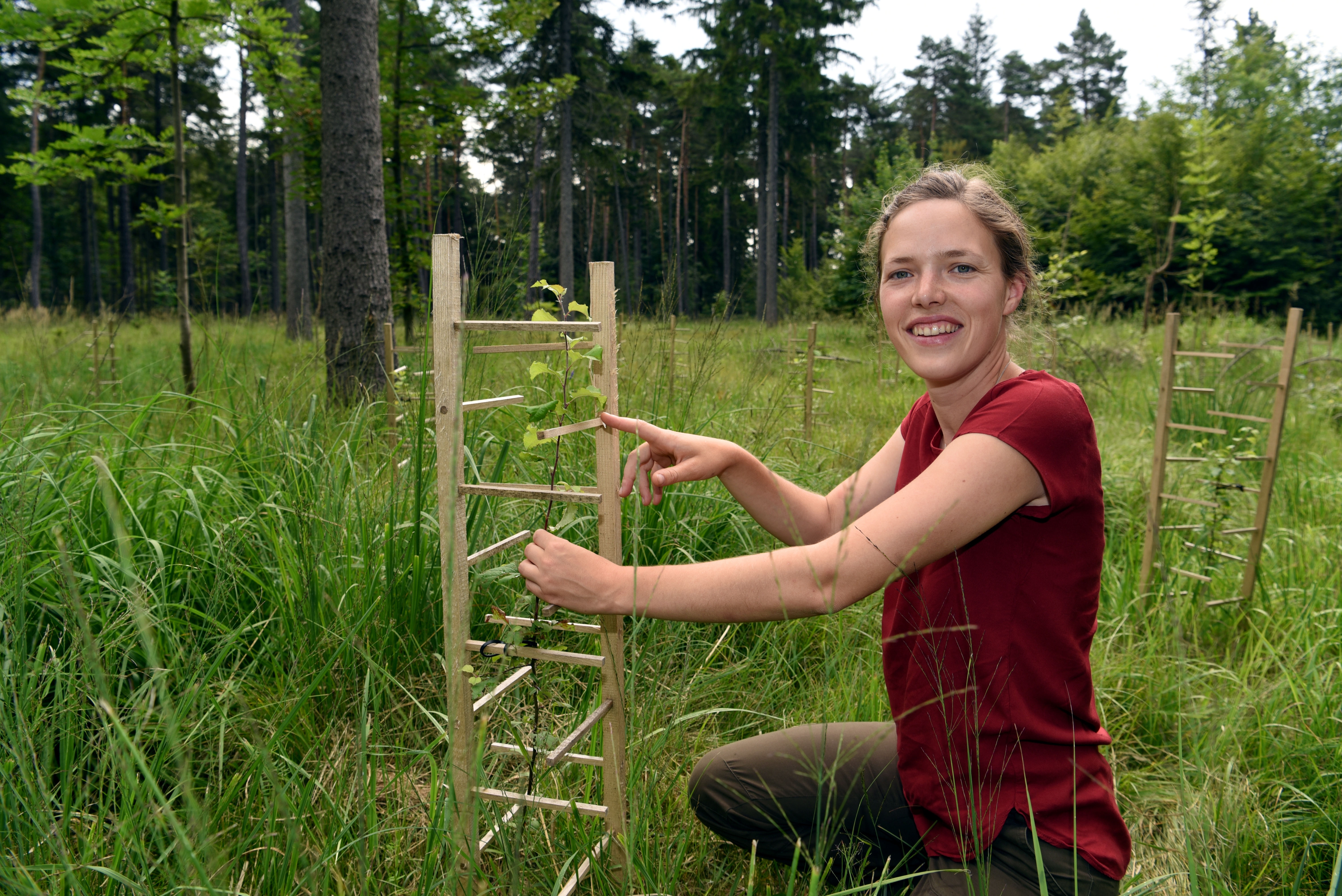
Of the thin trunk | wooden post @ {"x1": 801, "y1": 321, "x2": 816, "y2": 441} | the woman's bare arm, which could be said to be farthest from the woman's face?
the thin trunk

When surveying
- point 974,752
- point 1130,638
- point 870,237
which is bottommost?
point 1130,638

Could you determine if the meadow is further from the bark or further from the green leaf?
the bark

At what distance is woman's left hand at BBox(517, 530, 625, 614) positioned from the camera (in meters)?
1.11

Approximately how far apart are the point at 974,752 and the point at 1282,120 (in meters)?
23.2

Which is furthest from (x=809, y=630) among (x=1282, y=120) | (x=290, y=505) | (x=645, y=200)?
(x=645, y=200)

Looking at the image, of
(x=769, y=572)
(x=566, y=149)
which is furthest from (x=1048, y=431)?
(x=566, y=149)

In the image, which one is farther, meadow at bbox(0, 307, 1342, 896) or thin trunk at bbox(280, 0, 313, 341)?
thin trunk at bbox(280, 0, 313, 341)

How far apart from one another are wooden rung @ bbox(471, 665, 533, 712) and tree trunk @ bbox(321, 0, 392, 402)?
3.36 metres

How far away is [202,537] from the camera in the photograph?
1.97 m

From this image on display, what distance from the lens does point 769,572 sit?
3.69 feet

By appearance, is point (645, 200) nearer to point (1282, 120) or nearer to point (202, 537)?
point (1282, 120)

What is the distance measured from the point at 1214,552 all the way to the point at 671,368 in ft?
7.90

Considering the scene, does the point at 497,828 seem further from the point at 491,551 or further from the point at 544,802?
the point at 491,551

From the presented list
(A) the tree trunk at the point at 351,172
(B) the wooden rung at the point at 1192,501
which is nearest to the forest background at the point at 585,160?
(A) the tree trunk at the point at 351,172
